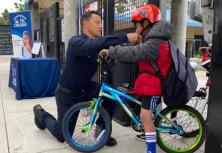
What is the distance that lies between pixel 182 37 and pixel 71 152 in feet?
26.3

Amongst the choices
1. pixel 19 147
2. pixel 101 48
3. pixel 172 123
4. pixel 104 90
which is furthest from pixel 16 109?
pixel 172 123

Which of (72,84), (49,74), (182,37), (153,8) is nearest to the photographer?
(153,8)

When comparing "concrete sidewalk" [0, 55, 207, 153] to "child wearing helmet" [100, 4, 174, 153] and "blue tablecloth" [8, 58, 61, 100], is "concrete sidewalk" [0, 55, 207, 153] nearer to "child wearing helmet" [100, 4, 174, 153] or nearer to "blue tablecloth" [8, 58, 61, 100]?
"child wearing helmet" [100, 4, 174, 153]

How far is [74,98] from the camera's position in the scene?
9.15 feet

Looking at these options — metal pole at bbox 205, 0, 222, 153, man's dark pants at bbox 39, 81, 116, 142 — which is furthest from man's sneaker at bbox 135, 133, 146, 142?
metal pole at bbox 205, 0, 222, 153

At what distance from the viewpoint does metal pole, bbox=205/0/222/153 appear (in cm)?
189

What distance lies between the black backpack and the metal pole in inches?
12.2

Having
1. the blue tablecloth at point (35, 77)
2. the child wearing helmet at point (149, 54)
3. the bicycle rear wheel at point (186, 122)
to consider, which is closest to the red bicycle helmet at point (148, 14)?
the child wearing helmet at point (149, 54)

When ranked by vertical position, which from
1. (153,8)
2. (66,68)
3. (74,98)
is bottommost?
(74,98)

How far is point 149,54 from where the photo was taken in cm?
215

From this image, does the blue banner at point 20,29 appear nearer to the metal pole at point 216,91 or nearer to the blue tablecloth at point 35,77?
the blue tablecloth at point 35,77

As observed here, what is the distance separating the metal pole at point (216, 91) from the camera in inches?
74.3

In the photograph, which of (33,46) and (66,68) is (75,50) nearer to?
(66,68)

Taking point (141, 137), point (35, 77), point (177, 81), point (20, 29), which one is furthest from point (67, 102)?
point (20, 29)
